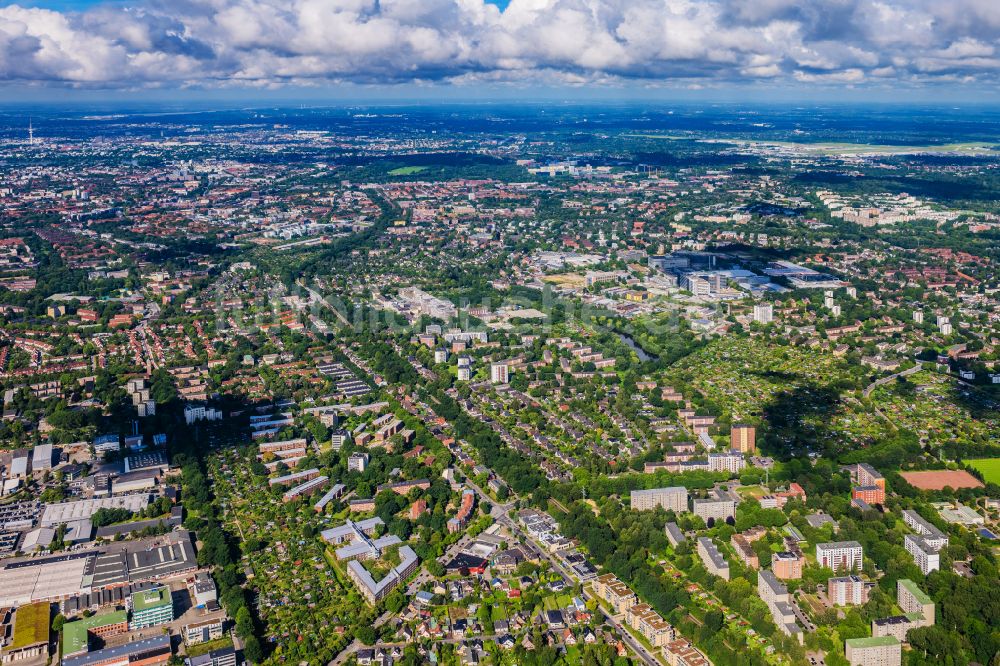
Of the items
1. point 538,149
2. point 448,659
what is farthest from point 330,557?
point 538,149

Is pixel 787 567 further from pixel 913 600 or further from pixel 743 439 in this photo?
pixel 743 439

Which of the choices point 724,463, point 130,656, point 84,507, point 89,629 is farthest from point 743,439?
point 84,507

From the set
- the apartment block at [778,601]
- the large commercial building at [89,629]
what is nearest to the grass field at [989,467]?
the apartment block at [778,601]

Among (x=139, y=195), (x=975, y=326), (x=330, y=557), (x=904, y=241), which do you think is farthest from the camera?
(x=139, y=195)

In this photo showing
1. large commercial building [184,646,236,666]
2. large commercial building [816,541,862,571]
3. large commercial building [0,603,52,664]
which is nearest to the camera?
large commercial building [184,646,236,666]

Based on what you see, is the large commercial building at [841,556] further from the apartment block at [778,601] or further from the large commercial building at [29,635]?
the large commercial building at [29,635]

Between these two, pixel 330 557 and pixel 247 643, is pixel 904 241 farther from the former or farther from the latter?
pixel 247 643

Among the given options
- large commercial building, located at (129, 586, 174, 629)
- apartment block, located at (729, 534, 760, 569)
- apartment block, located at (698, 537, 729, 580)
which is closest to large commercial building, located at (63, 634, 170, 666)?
large commercial building, located at (129, 586, 174, 629)

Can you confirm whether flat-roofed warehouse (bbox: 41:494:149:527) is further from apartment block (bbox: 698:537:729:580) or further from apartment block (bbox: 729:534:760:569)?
apartment block (bbox: 729:534:760:569)
